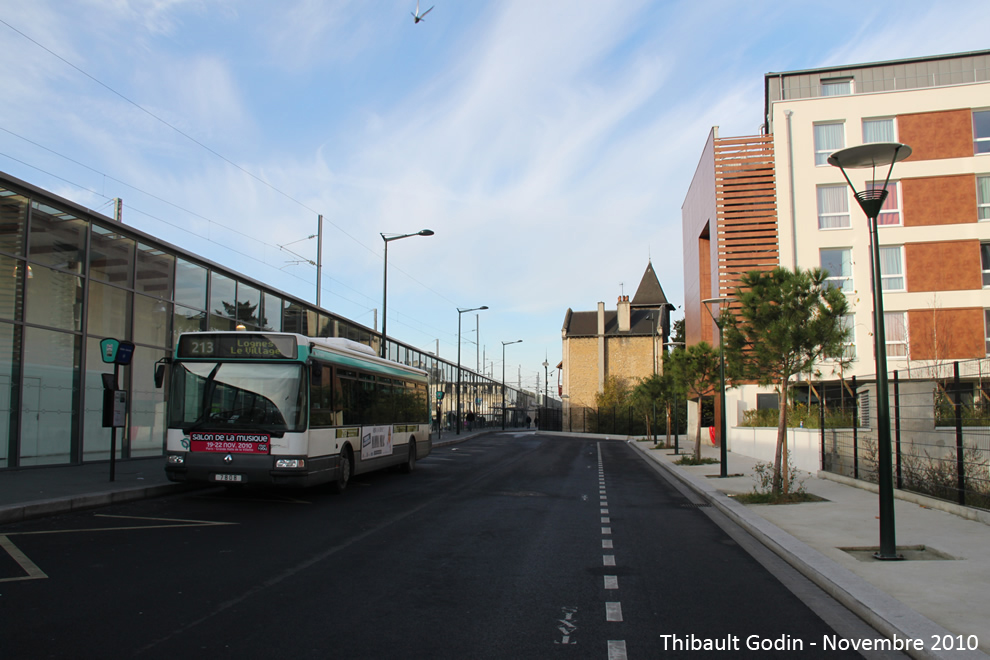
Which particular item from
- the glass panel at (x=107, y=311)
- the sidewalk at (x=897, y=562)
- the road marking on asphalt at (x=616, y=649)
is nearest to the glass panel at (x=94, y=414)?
the glass panel at (x=107, y=311)

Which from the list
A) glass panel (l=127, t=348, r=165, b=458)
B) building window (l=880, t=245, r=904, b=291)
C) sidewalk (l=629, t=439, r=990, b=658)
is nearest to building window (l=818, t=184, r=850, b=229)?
building window (l=880, t=245, r=904, b=291)

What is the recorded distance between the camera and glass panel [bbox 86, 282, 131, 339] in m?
18.2

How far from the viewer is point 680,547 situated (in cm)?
895

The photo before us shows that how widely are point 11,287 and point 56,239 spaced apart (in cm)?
167

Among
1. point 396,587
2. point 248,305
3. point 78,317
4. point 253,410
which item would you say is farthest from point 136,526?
point 248,305

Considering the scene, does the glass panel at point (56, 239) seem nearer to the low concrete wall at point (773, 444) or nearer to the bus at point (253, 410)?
the bus at point (253, 410)

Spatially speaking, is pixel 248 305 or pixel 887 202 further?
pixel 887 202

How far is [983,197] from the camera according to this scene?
29.3 m

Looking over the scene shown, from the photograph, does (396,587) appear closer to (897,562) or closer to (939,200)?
(897,562)

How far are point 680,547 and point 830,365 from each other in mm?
23132

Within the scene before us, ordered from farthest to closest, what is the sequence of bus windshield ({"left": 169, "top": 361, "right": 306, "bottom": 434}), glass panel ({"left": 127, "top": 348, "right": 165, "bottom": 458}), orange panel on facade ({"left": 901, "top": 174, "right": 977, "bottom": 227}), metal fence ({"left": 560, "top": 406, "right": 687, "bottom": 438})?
1. metal fence ({"left": 560, "top": 406, "right": 687, "bottom": 438})
2. orange panel on facade ({"left": 901, "top": 174, "right": 977, "bottom": 227})
3. glass panel ({"left": 127, "top": 348, "right": 165, "bottom": 458})
4. bus windshield ({"left": 169, "top": 361, "right": 306, "bottom": 434})

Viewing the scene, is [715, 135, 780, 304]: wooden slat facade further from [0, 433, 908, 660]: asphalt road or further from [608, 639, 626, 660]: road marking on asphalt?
[608, 639, 626, 660]: road marking on asphalt

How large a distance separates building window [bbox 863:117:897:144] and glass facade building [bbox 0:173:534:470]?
1066 inches

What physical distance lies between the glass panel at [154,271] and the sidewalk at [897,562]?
16015 mm
